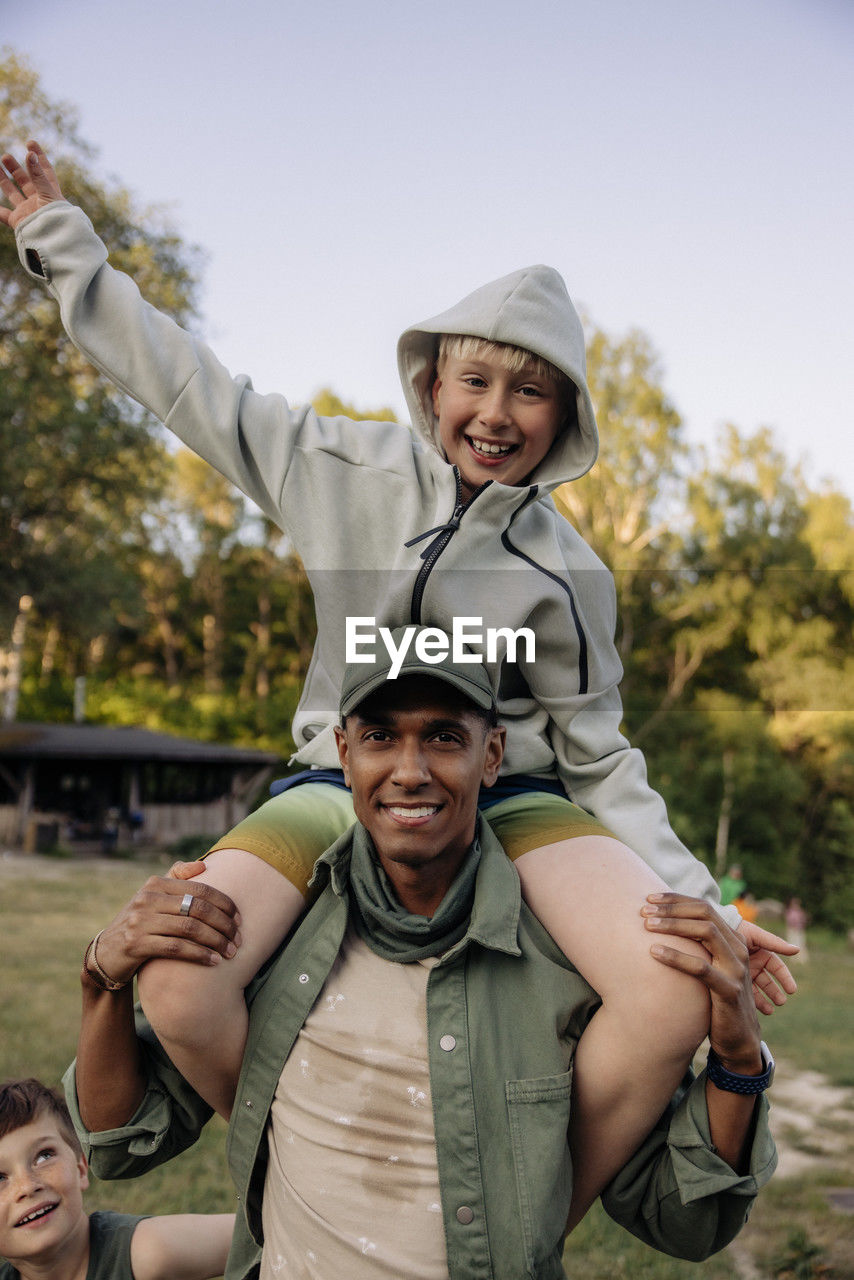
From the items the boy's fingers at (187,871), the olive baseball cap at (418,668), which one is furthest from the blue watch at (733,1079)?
the boy's fingers at (187,871)

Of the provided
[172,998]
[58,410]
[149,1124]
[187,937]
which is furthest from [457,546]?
[58,410]

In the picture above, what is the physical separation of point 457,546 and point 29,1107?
1799mm

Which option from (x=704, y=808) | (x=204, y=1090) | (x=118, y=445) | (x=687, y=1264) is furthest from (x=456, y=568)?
(x=704, y=808)

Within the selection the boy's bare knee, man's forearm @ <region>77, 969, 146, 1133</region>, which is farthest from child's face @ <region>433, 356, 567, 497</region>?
man's forearm @ <region>77, 969, 146, 1133</region>

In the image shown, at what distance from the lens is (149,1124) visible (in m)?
2.26

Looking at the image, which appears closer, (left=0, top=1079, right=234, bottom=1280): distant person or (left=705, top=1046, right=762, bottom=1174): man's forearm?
(left=705, top=1046, right=762, bottom=1174): man's forearm

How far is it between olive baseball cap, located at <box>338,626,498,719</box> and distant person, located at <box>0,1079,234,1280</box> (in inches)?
56.8

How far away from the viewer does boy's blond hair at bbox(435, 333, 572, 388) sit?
262 cm

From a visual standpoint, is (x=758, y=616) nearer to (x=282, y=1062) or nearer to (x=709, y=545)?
(x=709, y=545)

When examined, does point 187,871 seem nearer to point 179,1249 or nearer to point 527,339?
point 179,1249

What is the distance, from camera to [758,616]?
30516 mm

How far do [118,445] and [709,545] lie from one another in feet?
56.9

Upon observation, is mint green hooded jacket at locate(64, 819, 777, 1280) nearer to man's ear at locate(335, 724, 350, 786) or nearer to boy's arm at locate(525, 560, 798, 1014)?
man's ear at locate(335, 724, 350, 786)

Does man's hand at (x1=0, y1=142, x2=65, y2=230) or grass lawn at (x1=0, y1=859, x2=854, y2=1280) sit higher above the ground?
man's hand at (x1=0, y1=142, x2=65, y2=230)
